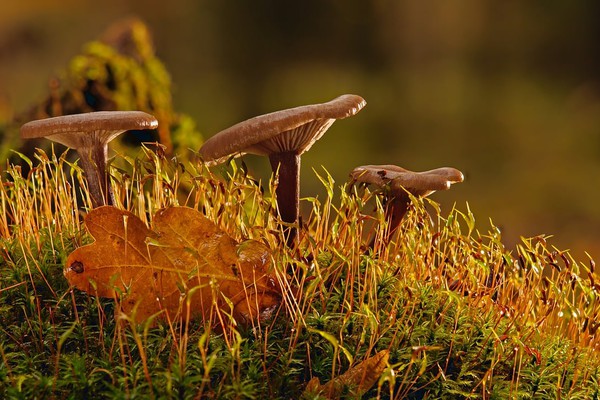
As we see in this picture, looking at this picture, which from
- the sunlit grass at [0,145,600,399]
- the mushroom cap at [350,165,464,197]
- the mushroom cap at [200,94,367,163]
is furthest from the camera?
the mushroom cap at [350,165,464,197]

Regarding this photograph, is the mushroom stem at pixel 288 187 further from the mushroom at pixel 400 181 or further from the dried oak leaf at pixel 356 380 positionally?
the dried oak leaf at pixel 356 380

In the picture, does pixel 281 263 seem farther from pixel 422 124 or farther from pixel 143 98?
pixel 422 124

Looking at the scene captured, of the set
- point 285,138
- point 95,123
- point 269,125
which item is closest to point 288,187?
point 285,138

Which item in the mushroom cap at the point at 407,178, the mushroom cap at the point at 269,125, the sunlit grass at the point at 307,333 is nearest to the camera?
the sunlit grass at the point at 307,333

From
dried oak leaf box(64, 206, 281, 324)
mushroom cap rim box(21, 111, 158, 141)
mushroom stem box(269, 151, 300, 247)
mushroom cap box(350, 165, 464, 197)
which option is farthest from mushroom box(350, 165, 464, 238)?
mushroom cap rim box(21, 111, 158, 141)

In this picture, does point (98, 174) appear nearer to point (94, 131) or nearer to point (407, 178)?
point (94, 131)

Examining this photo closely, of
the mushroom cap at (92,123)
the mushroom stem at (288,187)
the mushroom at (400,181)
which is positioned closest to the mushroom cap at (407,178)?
the mushroom at (400,181)

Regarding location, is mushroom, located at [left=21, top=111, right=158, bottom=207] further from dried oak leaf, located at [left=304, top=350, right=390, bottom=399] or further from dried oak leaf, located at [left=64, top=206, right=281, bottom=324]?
dried oak leaf, located at [left=304, top=350, right=390, bottom=399]
